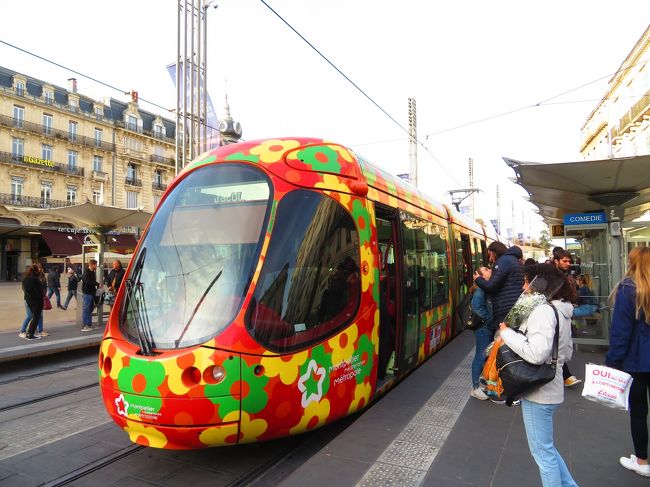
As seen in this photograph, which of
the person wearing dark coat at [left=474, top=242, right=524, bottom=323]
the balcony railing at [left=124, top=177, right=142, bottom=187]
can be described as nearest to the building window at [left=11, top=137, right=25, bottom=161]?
the balcony railing at [left=124, top=177, right=142, bottom=187]

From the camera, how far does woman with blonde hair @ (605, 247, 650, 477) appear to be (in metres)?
3.43

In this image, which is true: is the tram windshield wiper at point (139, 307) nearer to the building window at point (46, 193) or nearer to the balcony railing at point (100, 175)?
the building window at point (46, 193)

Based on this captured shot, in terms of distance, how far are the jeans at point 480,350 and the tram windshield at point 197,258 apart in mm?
3168

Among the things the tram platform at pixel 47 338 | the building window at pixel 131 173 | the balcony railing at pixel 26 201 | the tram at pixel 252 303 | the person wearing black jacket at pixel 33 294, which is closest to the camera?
the tram at pixel 252 303

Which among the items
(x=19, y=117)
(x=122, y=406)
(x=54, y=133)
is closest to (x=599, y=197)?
(x=122, y=406)

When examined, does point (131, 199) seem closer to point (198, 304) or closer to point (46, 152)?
point (46, 152)

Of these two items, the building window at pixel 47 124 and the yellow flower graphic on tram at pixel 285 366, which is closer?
the yellow flower graphic on tram at pixel 285 366

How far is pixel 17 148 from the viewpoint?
134ft

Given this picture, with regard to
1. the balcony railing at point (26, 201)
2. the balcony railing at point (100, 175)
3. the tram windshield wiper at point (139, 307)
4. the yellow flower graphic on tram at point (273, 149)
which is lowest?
the tram windshield wiper at point (139, 307)

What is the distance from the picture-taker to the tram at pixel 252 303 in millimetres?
3660

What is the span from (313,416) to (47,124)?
47935mm

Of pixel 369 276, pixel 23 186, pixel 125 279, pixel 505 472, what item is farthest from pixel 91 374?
pixel 23 186

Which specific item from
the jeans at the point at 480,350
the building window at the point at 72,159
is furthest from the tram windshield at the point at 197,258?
the building window at the point at 72,159

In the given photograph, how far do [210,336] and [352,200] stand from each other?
2.04 meters
